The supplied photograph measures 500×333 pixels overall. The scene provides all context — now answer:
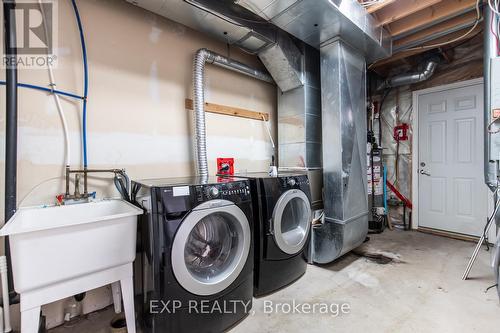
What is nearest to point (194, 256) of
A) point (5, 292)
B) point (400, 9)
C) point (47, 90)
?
point (5, 292)

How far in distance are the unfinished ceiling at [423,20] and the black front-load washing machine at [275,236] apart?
1827 mm

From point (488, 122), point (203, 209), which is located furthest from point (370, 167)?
point (203, 209)

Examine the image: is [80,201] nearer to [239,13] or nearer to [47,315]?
[47,315]

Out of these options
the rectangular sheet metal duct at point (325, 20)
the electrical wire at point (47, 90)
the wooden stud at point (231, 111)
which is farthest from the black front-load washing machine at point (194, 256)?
the rectangular sheet metal duct at point (325, 20)

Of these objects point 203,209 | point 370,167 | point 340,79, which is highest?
point 340,79

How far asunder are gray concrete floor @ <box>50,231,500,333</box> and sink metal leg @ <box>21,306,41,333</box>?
1.66 ft

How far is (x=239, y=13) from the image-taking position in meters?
1.90

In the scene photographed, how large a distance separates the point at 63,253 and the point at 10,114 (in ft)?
2.83

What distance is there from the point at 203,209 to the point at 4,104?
1.36m

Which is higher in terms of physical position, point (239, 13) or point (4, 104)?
point (239, 13)

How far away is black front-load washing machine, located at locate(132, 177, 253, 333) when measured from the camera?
1.21 m

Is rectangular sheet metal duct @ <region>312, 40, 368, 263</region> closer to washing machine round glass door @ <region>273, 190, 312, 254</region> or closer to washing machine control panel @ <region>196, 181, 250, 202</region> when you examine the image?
washing machine round glass door @ <region>273, 190, 312, 254</region>

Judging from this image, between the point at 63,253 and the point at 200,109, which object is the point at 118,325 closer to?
the point at 63,253

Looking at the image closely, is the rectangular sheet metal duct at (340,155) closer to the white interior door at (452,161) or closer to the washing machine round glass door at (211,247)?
the washing machine round glass door at (211,247)
